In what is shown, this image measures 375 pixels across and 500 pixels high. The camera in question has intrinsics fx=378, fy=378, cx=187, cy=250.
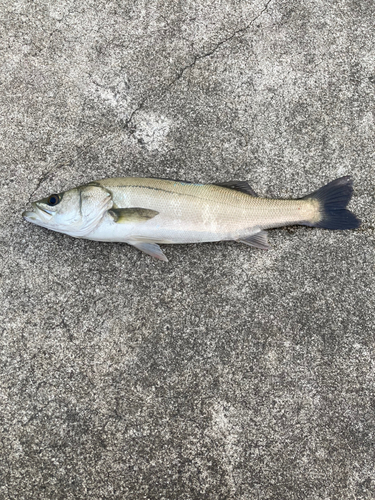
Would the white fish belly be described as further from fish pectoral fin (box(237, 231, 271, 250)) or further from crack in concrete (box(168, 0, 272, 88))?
crack in concrete (box(168, 0, 272, 88))

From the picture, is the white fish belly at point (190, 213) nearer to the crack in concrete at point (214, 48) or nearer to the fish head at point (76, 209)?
the fish head at point (76, 209)

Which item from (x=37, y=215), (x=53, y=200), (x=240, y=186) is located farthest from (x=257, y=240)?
(x=37, y=215)

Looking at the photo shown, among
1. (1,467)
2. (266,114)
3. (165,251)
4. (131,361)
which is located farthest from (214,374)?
(266,114)

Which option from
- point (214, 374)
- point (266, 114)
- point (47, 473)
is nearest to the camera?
point (47, 473)

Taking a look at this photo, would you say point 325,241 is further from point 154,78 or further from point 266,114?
point 154,78

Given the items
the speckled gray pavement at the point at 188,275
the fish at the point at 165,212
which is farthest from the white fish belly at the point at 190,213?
the speckled gray pavement at the point at 188,275

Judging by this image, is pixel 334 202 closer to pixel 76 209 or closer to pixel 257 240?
pixel 257 240
